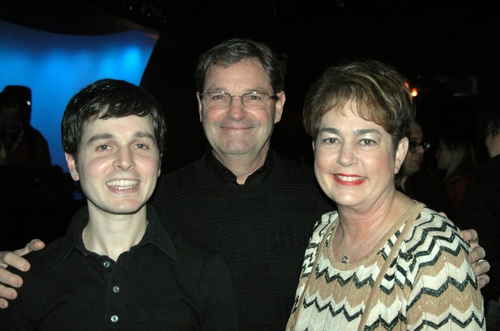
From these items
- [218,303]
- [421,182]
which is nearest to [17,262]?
[218,303]

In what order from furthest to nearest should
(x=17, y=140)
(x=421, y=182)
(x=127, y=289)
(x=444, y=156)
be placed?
(x=17, y=140) → (x=444, y=156) → (x=421, y=182) → (x=127, y=289)

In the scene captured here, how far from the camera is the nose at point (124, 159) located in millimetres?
1876

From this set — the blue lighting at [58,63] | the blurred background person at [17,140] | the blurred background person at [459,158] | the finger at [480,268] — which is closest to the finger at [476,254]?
the finger at [480,268]

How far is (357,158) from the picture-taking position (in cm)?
191

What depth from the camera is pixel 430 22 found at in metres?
9.21

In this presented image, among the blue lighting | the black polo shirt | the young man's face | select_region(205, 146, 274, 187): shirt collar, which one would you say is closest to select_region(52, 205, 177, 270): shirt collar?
the black polo shirt

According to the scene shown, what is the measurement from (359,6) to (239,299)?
267 inches

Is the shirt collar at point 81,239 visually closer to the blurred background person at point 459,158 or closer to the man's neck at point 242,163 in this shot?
the man's neck at point 242,163

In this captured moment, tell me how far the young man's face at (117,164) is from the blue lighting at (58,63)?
25.5 ft

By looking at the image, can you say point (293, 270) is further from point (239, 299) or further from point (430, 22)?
point (430, 22)

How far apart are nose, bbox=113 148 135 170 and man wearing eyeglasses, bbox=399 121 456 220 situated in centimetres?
254

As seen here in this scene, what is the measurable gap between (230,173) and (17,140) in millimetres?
3821

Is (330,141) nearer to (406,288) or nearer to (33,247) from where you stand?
(406,288)

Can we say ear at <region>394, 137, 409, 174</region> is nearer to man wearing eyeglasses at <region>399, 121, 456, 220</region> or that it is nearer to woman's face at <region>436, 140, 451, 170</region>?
man wearing eyeglasses at <region>399, 121, 456, 220</region>
